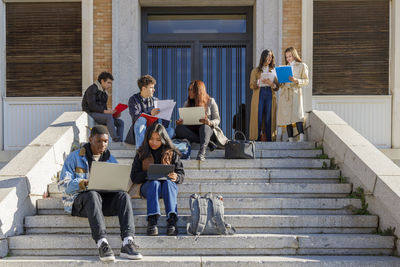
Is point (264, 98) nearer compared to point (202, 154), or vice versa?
point (202, 154)

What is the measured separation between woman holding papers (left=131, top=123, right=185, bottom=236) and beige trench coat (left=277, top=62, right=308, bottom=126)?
302 cm

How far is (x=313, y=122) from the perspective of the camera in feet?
26.5

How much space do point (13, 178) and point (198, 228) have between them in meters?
2.29

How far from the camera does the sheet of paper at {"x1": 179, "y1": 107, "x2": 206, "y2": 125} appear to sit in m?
7.17

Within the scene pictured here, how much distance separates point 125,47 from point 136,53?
268 mm

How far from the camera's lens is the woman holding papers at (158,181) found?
17.7ft

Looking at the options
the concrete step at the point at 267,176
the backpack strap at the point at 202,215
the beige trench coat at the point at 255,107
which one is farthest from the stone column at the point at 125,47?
the backpack strap at the point at 202,215

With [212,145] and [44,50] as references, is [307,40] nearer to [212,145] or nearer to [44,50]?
[212,145]

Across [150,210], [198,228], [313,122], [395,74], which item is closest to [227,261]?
[198,228]

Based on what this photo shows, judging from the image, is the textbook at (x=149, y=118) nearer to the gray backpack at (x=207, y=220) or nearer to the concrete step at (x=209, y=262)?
the gray backpack at (x=207, y=220)

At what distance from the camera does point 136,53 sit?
10320 millimetres

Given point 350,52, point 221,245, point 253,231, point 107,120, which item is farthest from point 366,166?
point 350,52

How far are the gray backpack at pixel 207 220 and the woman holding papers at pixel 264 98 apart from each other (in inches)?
139

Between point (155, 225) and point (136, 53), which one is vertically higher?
point (136, 53)
